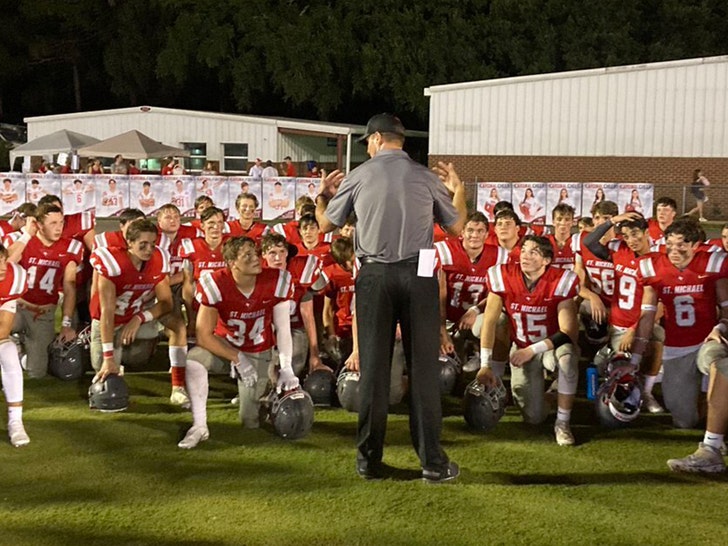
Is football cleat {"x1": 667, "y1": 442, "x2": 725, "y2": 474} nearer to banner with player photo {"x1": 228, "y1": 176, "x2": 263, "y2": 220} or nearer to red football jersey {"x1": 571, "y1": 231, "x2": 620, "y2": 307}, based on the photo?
red football jersey {"x1": 571, "y1": 231, "x2": 620, "y2": 307}

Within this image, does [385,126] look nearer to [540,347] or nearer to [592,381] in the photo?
[540,347]

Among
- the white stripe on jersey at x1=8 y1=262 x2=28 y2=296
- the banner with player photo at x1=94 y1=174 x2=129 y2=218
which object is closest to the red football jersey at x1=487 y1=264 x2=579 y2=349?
the white stripe on jersey at x1=8 y1=262 x2=28 y2=296

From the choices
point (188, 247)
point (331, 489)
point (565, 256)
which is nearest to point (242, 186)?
point (188, 247)

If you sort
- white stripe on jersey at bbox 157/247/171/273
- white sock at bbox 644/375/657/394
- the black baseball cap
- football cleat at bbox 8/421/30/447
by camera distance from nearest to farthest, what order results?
the black baseball cap
football cleat at bbox 8/421/30/447
white sock at bbox 644/375/657/394
white stripe on jersey at bbox 157/247/171/273

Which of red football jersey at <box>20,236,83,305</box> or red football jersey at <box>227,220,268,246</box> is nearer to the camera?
red football jersey at <box>20,236,83,305</box>

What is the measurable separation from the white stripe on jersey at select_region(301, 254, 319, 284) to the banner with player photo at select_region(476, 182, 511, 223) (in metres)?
13.4

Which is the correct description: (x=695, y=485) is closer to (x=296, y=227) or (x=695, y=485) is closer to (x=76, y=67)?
(x=296, y=227)

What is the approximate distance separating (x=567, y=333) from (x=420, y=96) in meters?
31.4

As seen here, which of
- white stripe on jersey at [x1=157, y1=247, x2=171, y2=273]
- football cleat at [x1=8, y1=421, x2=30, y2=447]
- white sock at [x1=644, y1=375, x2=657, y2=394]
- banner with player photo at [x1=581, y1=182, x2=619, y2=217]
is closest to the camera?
football cleat at [x1=8, y1=421, x2=30, y2=447]

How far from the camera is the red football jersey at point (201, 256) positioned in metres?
8.02

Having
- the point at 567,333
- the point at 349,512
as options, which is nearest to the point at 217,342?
the point at 349,512

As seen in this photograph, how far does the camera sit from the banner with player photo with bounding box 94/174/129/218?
71.4 ft

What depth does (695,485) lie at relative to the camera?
5332 millimetres

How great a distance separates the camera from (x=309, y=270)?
7441mm
